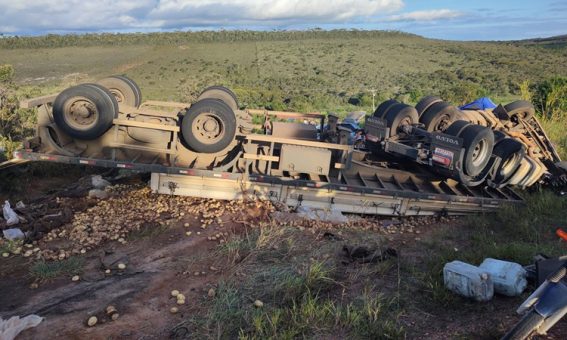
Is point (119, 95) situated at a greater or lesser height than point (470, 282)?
greater

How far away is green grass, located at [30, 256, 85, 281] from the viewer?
5.36 metres

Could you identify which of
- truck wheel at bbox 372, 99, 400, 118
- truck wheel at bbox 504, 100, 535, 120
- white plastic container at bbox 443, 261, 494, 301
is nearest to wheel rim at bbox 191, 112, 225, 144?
truck wheel at bbox 372, 99, 400, 118

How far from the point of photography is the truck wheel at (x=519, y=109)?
29.7 feet

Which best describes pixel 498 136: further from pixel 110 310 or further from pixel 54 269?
pixel 54 269

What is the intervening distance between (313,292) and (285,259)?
0.92 m

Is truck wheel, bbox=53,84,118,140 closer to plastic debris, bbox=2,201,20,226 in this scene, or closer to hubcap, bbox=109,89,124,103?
plastic debris, bbox=2,201,20,226

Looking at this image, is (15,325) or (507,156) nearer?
(15,325)

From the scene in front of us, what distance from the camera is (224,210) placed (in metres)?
7.39

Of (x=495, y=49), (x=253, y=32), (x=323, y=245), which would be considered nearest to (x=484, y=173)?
(x=323, y=245)

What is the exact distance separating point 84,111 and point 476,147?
19.7 ft

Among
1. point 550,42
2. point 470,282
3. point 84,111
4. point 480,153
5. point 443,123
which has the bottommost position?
point 470,282

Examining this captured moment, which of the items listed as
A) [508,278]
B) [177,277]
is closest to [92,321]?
[177,277]

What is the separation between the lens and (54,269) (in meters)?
5.48

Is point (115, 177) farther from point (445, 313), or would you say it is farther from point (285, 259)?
point (445, 313)
